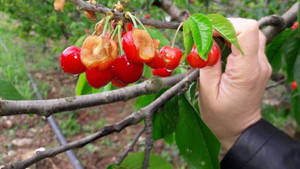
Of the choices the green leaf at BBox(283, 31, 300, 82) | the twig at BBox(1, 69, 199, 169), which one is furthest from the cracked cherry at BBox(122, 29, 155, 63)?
the green leaf at BBox(283, 31, 300, 82)

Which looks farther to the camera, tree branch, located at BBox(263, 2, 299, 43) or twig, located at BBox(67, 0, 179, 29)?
tree branch, located at BBox(263, 2, 299, 43)

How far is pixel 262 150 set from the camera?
1.21 metres

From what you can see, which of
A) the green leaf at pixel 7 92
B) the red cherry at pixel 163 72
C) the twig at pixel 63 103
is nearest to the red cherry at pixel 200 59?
the twig at pixel 63 103

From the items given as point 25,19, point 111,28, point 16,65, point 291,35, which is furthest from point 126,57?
point 16,65

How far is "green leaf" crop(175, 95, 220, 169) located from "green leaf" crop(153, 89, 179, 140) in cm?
8

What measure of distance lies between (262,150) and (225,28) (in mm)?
631

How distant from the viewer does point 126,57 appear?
1017 mm

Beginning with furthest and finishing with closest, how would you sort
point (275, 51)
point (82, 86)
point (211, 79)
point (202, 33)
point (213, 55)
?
point (275, 51) → point (82, 86) → point (211, 79) → point (213, 55) → point (202, 33)

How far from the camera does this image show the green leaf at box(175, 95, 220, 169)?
3.90ft

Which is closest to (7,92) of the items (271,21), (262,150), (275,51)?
(262,150)

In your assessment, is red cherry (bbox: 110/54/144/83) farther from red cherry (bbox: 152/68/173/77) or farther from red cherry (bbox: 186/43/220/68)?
red cherry (bbox: 152/68/173/77)

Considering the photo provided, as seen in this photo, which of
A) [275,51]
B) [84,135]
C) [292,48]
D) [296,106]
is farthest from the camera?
[84,135]

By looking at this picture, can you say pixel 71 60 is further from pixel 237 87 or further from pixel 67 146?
pixel 237 87

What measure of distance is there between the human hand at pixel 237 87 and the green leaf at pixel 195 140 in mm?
87
